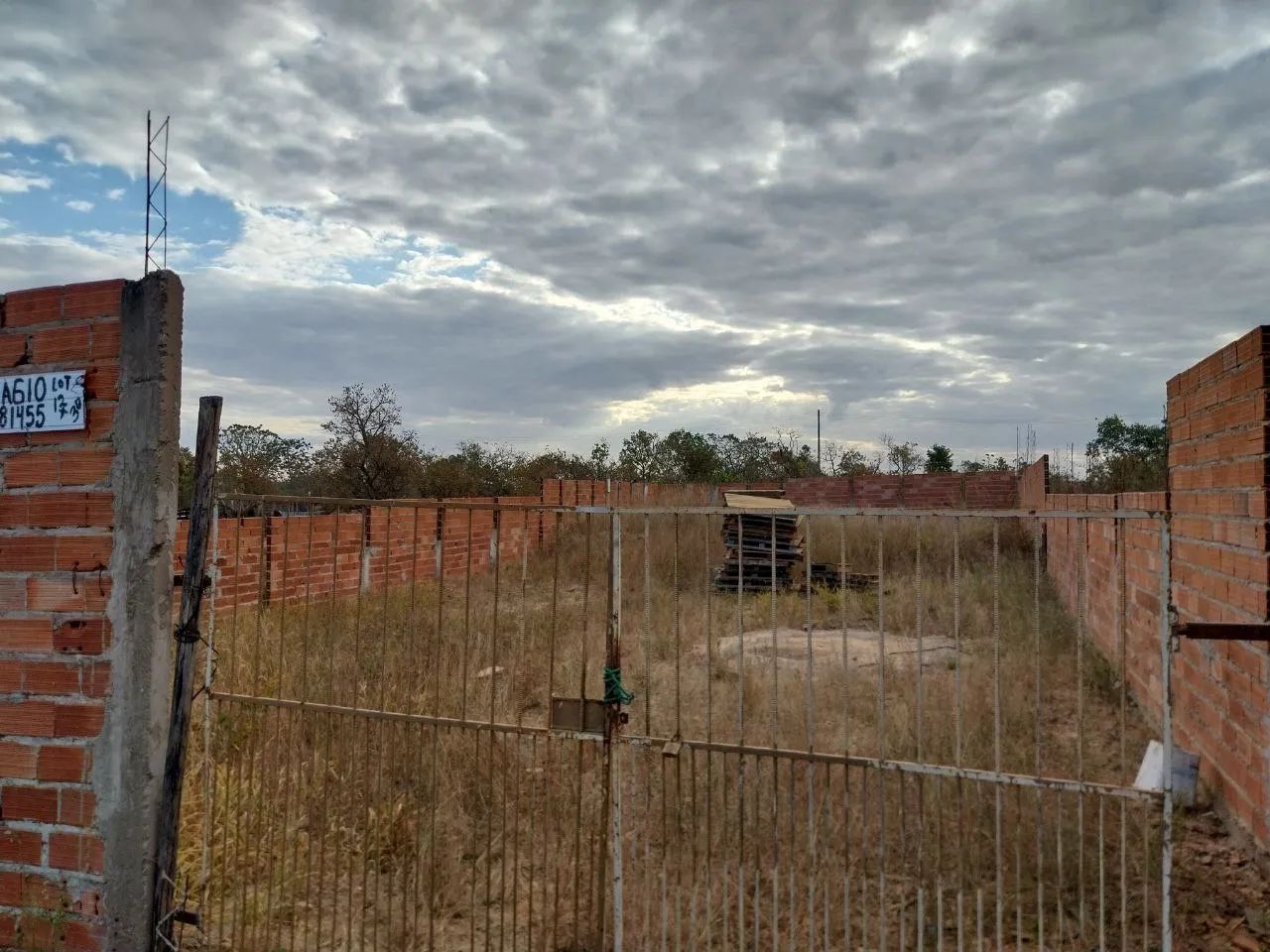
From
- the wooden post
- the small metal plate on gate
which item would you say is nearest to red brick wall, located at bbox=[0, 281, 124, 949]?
the wooden post

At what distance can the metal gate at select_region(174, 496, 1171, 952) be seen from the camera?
2.83 metres

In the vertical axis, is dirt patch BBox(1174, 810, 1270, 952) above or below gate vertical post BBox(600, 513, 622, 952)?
below

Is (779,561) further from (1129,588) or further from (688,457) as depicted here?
(688,457)

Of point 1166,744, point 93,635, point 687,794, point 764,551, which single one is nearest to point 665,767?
point 1166,744

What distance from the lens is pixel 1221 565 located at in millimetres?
3580

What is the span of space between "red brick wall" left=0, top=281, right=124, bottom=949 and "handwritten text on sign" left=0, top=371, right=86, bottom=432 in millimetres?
36

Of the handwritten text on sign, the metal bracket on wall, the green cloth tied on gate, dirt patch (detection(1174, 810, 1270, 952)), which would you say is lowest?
dirt patch (detection(1174, 810, 1270, 952))

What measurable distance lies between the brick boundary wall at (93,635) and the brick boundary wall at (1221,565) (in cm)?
330

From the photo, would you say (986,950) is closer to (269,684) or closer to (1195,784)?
(1195,784)

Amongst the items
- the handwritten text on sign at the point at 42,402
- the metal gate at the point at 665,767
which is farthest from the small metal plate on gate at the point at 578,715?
the handwritten text on sign at the point at 42,402

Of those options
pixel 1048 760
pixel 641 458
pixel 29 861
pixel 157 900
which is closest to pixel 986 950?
pixel 1048 760

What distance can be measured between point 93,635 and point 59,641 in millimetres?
161

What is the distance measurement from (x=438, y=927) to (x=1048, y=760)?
335 cm

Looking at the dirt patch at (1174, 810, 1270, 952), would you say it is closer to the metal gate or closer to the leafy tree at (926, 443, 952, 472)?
the metal gate
